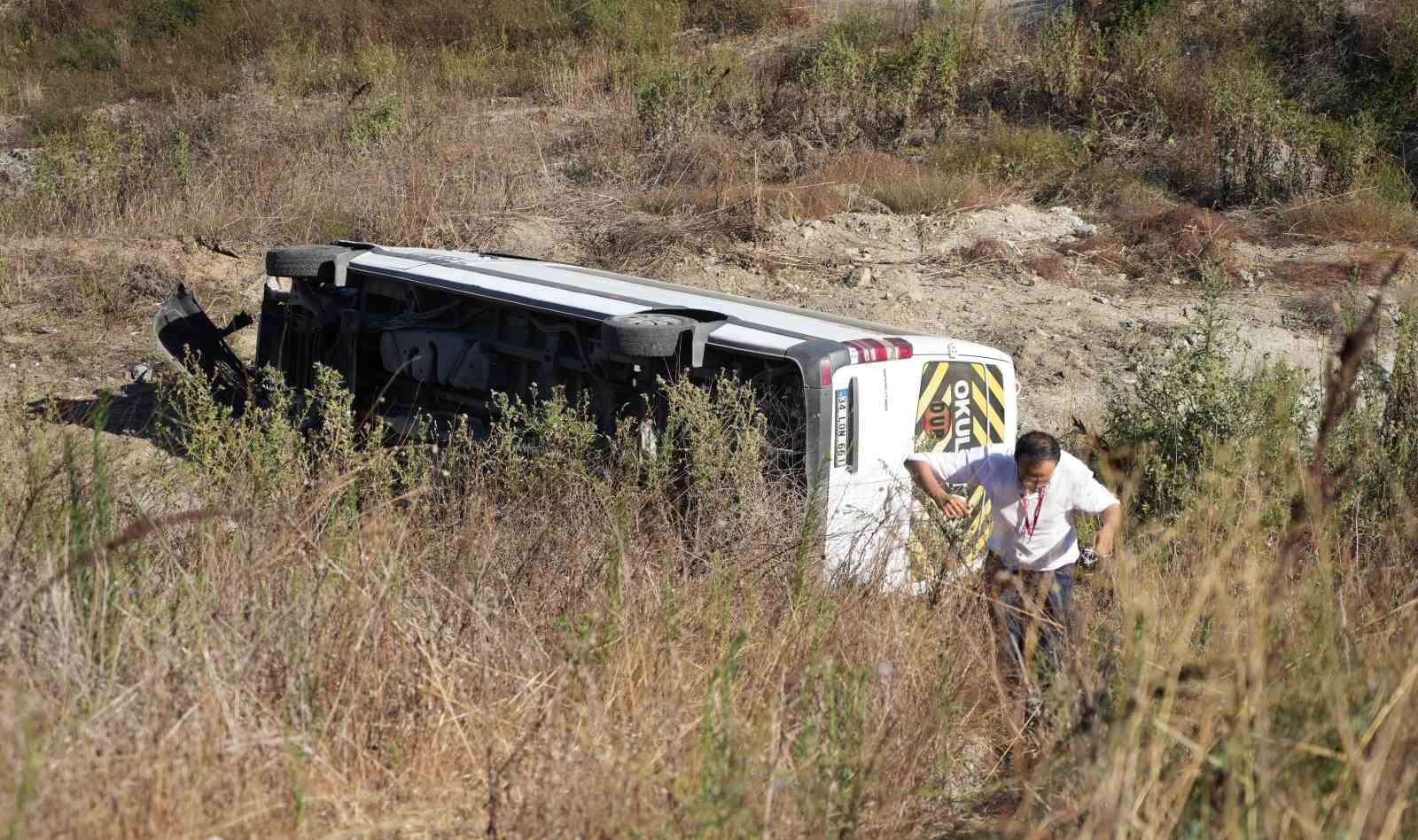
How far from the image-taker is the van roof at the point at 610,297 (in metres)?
6.06

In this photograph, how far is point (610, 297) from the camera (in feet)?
22.4

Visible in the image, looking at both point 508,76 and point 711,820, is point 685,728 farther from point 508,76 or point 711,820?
point 508,76

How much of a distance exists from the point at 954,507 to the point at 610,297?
2.55m

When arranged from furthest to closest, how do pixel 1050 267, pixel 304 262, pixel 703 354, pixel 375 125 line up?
pixel 375 125 < pixel 1050 267 < pixel 304 262 < pixel 703 354

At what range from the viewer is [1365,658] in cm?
310

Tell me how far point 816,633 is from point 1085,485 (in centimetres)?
203

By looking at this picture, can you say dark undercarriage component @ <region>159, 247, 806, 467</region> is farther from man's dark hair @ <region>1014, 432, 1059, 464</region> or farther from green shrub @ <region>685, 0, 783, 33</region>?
green shrub @ <region>685, 0, 783, 33</region>

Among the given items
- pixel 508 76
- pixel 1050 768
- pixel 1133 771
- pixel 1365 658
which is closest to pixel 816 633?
pixel 1050 768

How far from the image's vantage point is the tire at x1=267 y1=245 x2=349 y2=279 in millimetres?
7984

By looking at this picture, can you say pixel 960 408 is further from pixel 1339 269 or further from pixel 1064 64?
pixel 1064 64

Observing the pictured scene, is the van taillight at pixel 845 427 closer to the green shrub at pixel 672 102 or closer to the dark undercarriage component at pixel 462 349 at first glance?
the dark undercarriage component at pixel 462 349

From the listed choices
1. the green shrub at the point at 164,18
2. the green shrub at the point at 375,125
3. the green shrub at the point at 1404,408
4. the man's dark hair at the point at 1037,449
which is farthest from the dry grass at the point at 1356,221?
the green shrub at the point at 164,18

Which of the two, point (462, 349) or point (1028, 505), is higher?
point (462, 349)

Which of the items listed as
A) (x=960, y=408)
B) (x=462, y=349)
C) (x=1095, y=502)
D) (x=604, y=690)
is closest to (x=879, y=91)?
(x=462, y=349)
